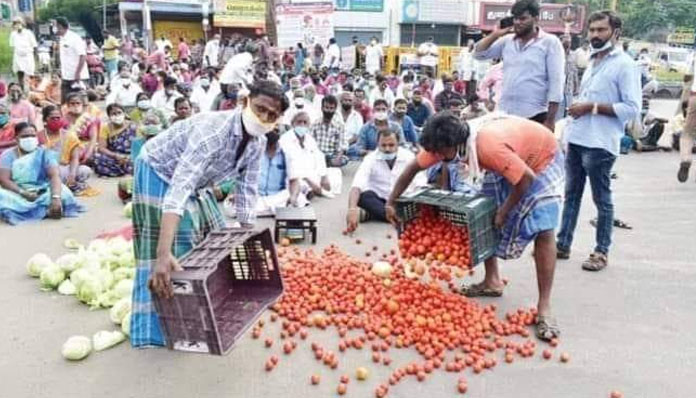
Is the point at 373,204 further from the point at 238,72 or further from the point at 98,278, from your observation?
the point at 238,72

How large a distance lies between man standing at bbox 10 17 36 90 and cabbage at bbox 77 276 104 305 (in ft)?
34.1

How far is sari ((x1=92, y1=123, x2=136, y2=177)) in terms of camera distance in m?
9.20

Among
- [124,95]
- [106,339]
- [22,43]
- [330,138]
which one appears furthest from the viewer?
[22,43]

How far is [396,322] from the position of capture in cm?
434

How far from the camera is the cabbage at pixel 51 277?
510cm

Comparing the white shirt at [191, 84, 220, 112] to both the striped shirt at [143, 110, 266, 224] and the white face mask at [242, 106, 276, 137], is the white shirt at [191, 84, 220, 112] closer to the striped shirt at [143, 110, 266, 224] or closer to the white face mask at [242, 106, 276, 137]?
the striped shirt at [143, 110, 266, 224]

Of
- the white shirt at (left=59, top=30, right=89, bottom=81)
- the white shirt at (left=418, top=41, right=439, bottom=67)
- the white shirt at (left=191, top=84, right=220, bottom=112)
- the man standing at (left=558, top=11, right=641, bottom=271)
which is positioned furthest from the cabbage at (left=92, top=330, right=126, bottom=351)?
the white shirt at (left=418, top=41, right=439, bottom=67)

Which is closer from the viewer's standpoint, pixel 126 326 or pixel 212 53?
pixel 126 326

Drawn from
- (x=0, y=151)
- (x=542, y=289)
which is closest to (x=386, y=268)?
(x=542, y=289)

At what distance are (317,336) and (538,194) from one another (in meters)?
1.73

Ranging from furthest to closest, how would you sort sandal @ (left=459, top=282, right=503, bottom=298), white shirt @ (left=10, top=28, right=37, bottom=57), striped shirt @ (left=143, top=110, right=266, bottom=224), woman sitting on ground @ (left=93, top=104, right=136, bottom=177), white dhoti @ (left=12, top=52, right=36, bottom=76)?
1. white dhoti @ (left=12, top=52, right=36, bottom=76)
2. white shirt @ (left=10, top=28, right=37, bottom=57)
3. woman sitting on ground @ (left=93, top=104, right=136, bottom=177)
4. sandal @ (left=459, top=282, right=503, bottom=298)
5. striped shirt @ (left=143, top=110, right=266, bottom=224)

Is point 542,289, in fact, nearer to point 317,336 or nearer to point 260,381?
point 317,336

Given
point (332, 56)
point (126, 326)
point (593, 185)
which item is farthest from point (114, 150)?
point (332, 56)

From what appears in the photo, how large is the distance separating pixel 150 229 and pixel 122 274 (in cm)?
160
